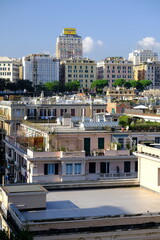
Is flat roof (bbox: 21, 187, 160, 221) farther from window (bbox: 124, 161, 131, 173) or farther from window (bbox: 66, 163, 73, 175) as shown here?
window (bbox: 124, 161, 131, 173)

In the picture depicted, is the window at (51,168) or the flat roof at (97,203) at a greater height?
the flat roof at (97,203)

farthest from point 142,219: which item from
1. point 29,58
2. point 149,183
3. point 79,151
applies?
point 29,58

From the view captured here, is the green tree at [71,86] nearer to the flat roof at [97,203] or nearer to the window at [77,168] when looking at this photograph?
the window at [77,168]

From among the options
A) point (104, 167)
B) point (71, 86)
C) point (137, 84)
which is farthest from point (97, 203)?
point (137, 84)

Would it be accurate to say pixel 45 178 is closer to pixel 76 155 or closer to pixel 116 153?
pixel 76 155

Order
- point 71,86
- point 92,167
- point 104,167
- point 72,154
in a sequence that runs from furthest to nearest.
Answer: point 71,86 < point 104,167 < point 92,167 < point 72,154

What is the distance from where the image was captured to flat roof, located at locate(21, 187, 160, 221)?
17.6 meters

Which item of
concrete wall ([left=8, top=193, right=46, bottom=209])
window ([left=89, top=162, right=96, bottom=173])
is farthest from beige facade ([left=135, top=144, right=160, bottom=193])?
window ([left=89, top=162, right=96, bottom=173])

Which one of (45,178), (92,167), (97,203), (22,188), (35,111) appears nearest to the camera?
(22,188)

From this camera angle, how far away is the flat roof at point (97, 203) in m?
17.6

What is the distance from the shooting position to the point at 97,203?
19.3m

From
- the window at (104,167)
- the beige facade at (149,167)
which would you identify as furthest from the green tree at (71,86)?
the beige facade at (149,167)

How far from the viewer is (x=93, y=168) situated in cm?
3047


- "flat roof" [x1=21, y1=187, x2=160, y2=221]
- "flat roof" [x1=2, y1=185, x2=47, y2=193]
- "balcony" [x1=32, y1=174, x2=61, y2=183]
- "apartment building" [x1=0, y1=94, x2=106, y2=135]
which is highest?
"apartment building" [x1=0, y1=94, x2=106, y2=135]
